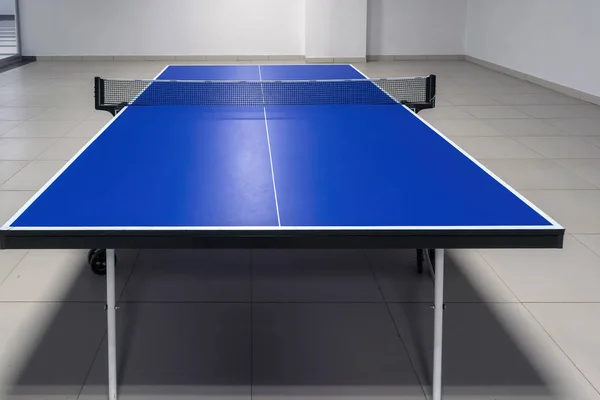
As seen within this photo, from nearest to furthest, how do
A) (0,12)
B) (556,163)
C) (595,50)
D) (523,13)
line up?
1. (556,163)
2. (595,50)
3. (523,13)
4. (0,12)

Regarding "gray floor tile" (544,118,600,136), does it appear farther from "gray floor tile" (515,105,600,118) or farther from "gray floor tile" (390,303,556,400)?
"gray floor tile" (390,303,556,400)

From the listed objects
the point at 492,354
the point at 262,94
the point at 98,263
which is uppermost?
the point at 262,94

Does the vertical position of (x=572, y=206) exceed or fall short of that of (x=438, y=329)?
it falls short

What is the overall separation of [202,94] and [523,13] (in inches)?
304

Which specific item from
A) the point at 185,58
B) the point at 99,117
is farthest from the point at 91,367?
the point at 185,58

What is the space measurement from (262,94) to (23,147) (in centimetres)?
294

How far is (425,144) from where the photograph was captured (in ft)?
10.8

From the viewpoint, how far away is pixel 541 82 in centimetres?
1042

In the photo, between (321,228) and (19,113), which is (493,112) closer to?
(19,113)

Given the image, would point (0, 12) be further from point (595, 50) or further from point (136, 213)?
point (136, 213)

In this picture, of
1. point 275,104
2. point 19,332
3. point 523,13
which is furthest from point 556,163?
point 523,13

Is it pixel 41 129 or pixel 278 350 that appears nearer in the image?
pixel 278 350

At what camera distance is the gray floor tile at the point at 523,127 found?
23.8ft

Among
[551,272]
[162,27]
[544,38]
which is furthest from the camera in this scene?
[162,27]
